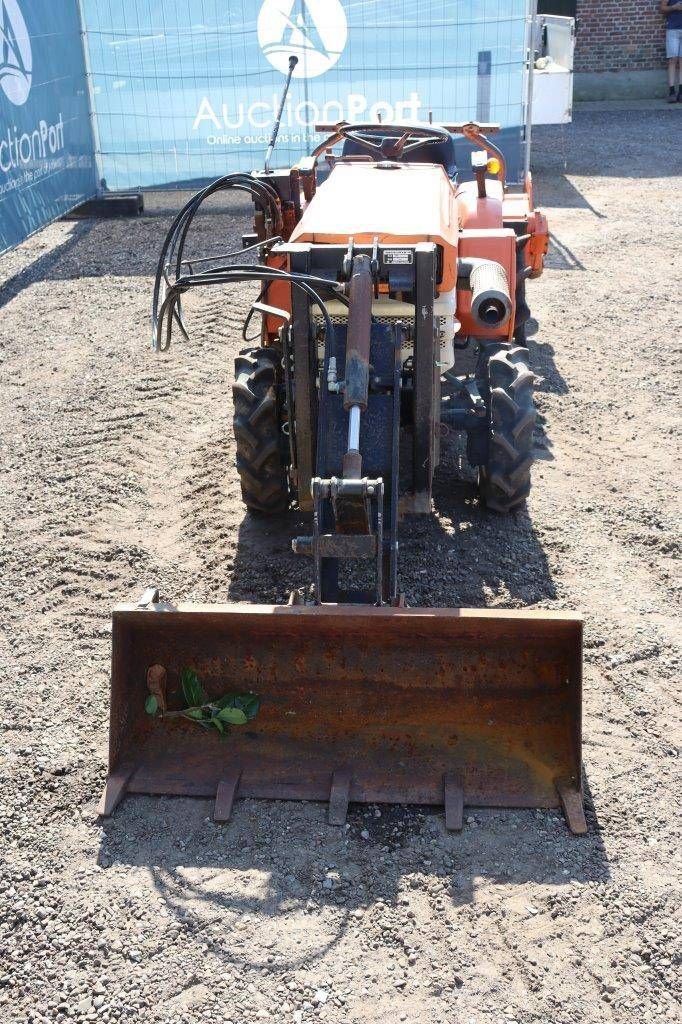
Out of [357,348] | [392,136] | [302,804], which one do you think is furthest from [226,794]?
[392,136]

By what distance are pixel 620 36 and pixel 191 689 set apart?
17.7 metres

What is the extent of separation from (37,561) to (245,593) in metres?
1.12

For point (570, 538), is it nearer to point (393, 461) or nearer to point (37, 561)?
→ point (393, 461)

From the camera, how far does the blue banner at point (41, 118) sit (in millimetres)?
10211

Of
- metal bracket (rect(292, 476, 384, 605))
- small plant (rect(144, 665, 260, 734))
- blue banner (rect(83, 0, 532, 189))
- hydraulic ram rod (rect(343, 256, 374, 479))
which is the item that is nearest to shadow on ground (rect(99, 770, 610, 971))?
small plant (rect(144, 665, 260, 734))

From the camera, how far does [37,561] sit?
5316mm

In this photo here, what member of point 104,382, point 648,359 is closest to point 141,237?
point 104,382

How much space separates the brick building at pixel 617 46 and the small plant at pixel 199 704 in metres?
17.5

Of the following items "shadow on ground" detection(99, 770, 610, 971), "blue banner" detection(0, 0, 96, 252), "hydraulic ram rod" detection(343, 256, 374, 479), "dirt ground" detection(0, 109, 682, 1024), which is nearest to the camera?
"dirt ground" detection(0, 109, 682, 1024)

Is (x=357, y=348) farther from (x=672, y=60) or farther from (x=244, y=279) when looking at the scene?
(x=672, y=60)

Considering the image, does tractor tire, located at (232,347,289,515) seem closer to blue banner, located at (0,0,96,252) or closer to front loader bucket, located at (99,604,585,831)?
front loader bucket, located at (99,604,585,831)

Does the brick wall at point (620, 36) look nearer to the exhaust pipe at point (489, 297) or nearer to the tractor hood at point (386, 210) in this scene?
the tractor hood at point (386, 210)

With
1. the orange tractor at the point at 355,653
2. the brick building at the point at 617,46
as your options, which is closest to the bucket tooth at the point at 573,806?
the orange tractor at the point at 355,653

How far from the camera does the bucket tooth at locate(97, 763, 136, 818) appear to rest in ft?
12.1
